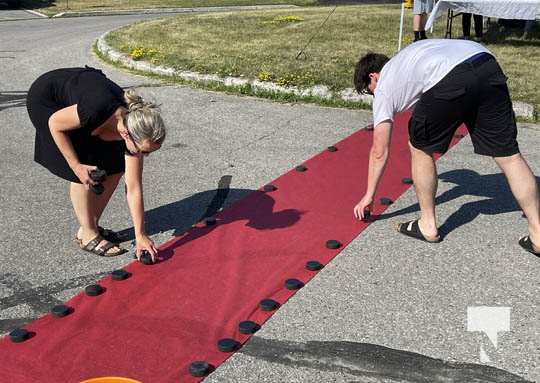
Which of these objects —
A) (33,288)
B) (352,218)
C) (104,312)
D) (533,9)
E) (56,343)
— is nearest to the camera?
(56,343)

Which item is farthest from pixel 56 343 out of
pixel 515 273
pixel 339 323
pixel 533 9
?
pixel 533 9

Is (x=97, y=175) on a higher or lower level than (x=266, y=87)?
higher

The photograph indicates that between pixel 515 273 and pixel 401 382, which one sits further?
pixel 515 273

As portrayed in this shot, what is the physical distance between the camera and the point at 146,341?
10.7ft

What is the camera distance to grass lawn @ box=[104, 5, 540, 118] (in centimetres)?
896

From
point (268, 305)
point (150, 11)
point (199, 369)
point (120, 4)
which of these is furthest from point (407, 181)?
point (120, 4)

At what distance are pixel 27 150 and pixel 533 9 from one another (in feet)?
25.5

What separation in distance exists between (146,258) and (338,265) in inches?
45.6

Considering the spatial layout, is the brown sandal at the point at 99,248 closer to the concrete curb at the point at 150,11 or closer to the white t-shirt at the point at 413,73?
the white t-shirt at the point at 413,73

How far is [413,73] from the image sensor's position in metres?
3.92

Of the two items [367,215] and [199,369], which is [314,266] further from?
[199,369]

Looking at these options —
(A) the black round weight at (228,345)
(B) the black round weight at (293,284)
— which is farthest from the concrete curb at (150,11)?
(A) the black round weight at (228,345)

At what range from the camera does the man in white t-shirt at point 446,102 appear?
12.7ft

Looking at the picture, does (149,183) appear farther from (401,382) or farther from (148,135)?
(401,382)
